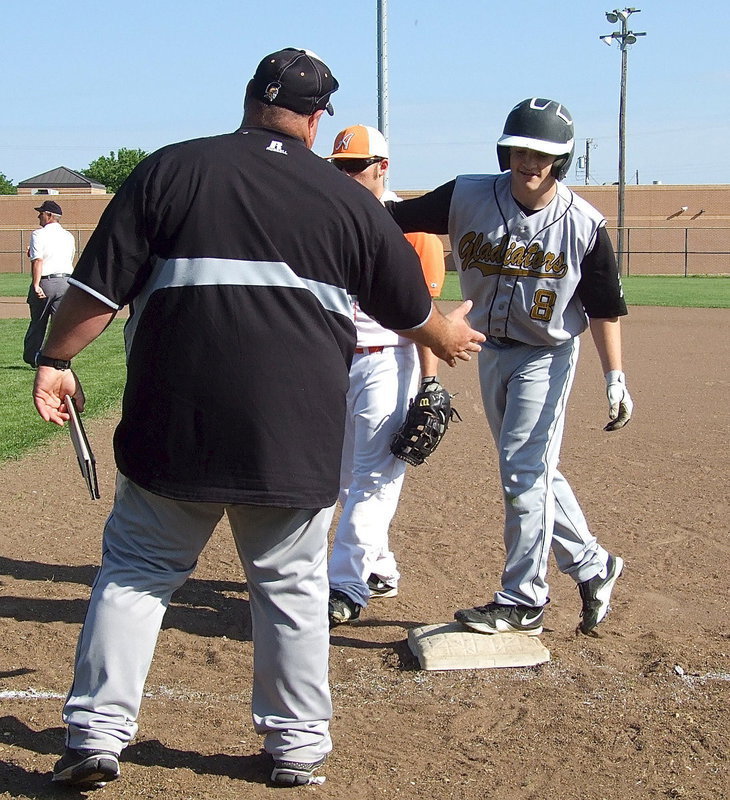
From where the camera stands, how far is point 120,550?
2.89m

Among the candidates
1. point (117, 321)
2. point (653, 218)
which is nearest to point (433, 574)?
point (117, 321)

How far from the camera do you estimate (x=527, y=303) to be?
13.1ft

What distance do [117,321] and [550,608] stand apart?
605 inches

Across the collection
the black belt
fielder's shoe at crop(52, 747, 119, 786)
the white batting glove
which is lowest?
fielder's shoe at crop(52, 747, 119, 786)

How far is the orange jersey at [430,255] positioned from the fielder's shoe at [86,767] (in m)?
2.55

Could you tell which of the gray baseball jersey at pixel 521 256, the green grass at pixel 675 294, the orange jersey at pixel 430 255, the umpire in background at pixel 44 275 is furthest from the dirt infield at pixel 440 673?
the green grass at pixel 675 294

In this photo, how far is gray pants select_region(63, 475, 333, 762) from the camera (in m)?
2.83

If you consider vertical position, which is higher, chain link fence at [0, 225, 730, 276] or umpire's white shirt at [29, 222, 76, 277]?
umpire's white shirt at [29, 222, 76, 277]

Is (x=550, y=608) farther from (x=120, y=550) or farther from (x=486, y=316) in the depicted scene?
(x=120, y=550)

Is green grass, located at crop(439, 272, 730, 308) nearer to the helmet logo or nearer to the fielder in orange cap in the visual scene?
the fielder in orange cap

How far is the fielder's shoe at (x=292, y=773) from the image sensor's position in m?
2.94

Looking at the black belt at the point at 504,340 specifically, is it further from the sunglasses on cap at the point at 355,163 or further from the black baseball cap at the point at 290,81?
the black baseball cap at the point at 290,81

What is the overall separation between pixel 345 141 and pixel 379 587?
201 cm

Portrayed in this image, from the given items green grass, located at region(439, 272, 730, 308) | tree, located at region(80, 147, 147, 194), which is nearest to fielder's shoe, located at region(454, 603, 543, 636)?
green grass, located at region(439, 272, 730, 308)
